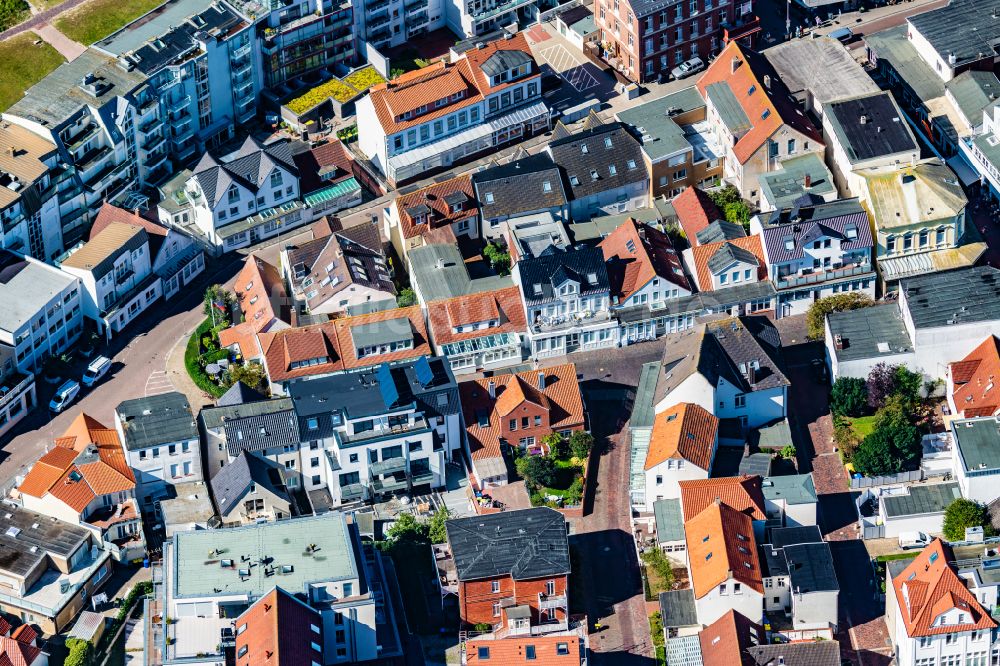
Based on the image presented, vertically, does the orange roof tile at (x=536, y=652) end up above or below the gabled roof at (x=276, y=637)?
below

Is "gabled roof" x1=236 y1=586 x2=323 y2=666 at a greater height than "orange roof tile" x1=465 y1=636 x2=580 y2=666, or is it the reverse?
"gabled roof" x1=236 y1=586 x2=323 y2=666

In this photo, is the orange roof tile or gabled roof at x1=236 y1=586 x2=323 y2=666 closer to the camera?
gabled roof at x1=236 y1=586 x2=323 y2=666

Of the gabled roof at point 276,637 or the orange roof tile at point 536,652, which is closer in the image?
the gabled roof at point 276,637

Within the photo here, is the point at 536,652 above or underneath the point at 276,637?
underneath

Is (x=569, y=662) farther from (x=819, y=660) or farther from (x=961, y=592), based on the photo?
(x=961, y=592)
